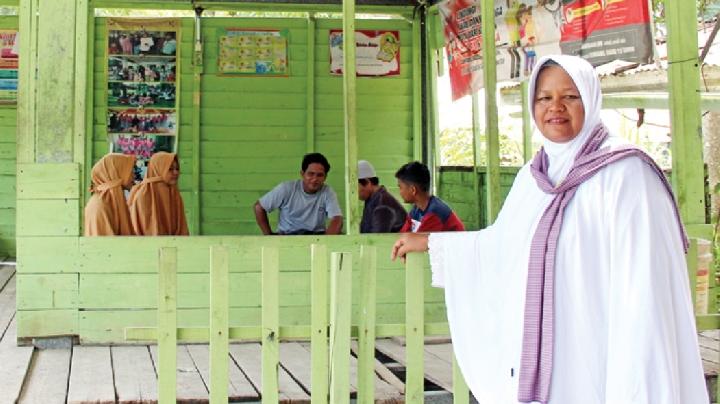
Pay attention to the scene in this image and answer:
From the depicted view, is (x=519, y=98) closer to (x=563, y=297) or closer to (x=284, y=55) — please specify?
(x=284, y=55)

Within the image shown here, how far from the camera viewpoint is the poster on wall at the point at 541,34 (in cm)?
535

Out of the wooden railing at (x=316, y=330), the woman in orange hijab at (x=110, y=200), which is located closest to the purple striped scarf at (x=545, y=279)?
the wooden railing at (x=316, y=330)

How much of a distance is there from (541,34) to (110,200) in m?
3.24

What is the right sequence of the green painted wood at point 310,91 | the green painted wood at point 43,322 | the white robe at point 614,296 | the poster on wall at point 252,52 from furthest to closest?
1. the green painted wood at point 310,91
2. the poster on wall at point 252,52
3. the green painted wood at point 43,322
4. the white robe at point 614,296

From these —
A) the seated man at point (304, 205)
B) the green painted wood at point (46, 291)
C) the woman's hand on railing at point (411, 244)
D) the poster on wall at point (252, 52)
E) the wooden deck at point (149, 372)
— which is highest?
the poster on wall at point (252, 52)

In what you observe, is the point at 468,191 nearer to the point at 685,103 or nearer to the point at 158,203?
the point at 158,203

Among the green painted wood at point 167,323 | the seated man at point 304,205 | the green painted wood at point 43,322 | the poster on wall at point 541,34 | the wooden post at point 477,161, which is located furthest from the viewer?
the wooden post at point 477,161

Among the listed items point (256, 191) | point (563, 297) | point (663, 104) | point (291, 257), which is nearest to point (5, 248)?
point (256, 191)

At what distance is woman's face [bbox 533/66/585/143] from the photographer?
270cm

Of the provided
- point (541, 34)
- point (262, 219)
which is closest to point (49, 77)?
point (262, 219)

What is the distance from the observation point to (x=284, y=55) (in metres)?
8.56

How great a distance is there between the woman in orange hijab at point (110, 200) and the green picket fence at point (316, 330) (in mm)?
2111

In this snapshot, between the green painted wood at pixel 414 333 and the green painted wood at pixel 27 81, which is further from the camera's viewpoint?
the green painted wood at pixel 27 81

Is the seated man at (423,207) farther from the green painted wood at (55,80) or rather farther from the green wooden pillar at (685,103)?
the green painted wood at (55,80)
